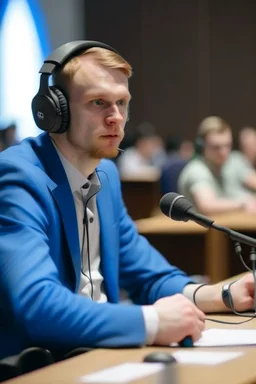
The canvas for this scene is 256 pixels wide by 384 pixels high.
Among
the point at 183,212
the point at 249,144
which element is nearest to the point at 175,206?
the point at 183,212

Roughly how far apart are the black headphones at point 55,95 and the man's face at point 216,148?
12.8 feet

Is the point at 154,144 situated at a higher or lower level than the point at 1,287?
lower

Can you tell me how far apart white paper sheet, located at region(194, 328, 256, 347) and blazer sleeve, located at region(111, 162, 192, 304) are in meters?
0.31

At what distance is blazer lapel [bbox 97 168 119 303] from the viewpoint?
89.7 inches

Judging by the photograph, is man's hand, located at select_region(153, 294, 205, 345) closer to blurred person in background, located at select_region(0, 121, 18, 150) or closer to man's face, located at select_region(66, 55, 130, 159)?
man's face, located at select_region(66, 55, 130, 159)

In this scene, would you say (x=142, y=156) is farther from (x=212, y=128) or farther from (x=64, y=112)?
(x=64, y=112)

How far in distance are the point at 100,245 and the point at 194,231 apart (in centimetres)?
297

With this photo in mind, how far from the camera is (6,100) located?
34.9 feet

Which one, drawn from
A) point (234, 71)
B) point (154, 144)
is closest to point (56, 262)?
point (154, 144)

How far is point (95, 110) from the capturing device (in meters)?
2.16

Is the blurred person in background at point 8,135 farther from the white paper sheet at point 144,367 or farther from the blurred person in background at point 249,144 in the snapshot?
the white paper sheet at point 144,367

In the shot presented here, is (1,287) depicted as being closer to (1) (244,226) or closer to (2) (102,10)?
(1) (244,226)

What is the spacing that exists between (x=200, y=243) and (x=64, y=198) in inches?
126

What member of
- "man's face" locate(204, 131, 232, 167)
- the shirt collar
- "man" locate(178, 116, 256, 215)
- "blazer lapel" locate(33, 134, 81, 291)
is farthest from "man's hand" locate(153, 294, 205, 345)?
"man's face" locate(204, 131, 232, 167)
